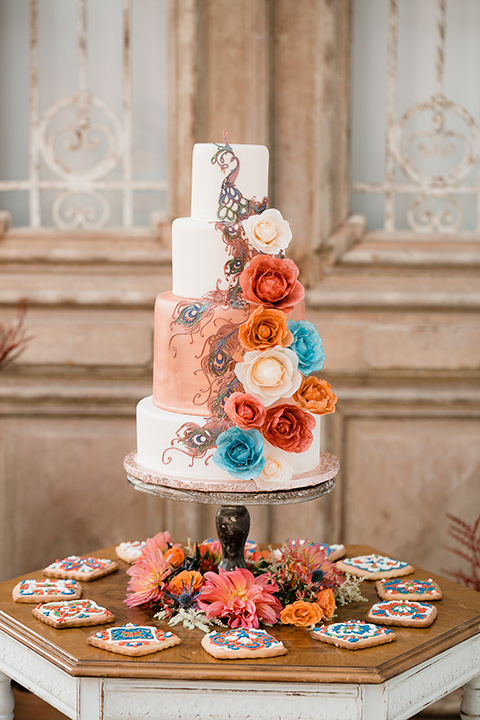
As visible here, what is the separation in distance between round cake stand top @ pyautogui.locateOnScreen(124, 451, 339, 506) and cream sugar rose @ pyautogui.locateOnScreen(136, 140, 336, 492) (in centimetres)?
1

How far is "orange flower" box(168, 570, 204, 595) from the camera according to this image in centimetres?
160

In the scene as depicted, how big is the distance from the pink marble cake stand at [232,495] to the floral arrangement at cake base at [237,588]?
0.20 feet

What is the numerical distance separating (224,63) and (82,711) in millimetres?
1891

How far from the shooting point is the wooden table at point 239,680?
1.37m

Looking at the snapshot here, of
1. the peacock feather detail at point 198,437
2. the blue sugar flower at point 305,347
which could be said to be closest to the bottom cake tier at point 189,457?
the peacock feather detail at point 198,437

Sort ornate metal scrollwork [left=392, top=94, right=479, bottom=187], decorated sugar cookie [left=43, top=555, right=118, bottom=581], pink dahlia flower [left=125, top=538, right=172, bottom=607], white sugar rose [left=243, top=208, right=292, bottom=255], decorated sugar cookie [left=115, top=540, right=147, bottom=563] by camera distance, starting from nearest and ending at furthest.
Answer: white sugar rose [left=243, top=208, right=292, bottom=255], pink dahlia flower [left=125, top=538, right=172, bottom=607], decorated sugar cookie [left=43, top=555, right=118, bottom=581], decorated sugar cookie [left=115, top=540, right=147, bottom=563], ornate metal scrollwork [left=392, top=94, right=479, bottom=187]

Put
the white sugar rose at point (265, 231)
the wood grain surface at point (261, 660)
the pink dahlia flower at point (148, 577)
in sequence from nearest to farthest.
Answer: the wood grain surface at point (261, 660)
the white sugar rose at point (265, 231)
the pink dahlia flower at point (148, 577)

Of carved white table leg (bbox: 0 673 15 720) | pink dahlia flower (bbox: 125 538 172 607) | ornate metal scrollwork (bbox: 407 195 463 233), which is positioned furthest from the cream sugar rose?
ornate metal scrollwork (bbox: 407 195 463 233)

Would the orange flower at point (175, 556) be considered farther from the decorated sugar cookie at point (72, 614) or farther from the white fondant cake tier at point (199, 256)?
the white fondant cake tier at point (199, 256)

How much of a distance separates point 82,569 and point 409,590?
649mm

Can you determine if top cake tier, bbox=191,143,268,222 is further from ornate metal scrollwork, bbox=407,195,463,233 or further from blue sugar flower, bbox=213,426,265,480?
ornate metal scrollwork, bbox=407,195,463,233

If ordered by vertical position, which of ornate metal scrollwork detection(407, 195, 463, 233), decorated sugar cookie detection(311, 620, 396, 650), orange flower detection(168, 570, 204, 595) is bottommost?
decorated sugar cookie detection(311, 620, 396, 650)

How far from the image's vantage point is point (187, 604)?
62.2 inches

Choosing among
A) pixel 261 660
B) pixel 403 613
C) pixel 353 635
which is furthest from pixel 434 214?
pixel 261 660
